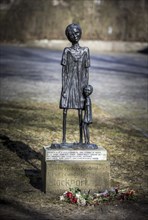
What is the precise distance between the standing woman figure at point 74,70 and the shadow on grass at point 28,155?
4.20 ft

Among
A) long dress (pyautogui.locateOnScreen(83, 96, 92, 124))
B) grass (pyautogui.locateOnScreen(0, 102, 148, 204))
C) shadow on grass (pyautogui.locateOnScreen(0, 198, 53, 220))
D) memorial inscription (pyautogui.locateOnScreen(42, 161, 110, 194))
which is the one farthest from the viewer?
grass (pyautogui.locateOnScreen(0, 102, 148, 204))

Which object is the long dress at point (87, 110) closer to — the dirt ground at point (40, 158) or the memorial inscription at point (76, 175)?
the memorial inscription at point (76, 175)

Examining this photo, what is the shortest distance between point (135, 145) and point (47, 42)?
3197cm

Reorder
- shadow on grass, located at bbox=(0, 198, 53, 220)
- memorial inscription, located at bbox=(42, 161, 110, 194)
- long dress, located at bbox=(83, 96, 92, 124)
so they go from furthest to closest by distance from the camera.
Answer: long dress, located at bbox=(83, 96, 92, 124) → memorial inscription, located at bbox=(42, 161, 110, 194) → shadow on grass, located at bbox=(0, 198, 53, 220)

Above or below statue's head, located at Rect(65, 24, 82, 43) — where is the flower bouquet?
below

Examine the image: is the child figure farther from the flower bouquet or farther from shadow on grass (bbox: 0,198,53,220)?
shadow on grass (bbox: 0,198,53,220)

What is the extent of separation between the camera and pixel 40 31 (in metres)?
44.8

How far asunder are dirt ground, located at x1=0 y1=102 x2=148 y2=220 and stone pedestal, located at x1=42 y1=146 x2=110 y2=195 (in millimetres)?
254

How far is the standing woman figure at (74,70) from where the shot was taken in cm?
773

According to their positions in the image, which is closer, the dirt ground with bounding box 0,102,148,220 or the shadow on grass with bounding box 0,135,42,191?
the dirt ground with bounding box 0,102,148,220

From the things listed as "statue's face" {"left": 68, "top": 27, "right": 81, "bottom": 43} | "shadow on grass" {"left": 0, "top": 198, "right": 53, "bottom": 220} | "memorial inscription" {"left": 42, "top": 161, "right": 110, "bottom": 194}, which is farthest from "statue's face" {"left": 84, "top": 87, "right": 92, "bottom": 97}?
"shadow on grass" {"left": 0, "top": 198, "right": 53, "bottom": 220}

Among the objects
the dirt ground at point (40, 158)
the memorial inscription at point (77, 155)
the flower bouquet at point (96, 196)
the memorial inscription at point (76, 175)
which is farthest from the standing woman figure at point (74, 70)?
the dirt ground at point (40, 158)

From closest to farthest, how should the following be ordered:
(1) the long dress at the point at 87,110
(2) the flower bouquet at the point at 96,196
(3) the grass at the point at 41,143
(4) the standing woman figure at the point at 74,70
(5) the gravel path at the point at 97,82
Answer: (2) the flower bouquet at the point at 96,196, (4) the standing woman figure at the point at 74,70, (1) the long dress at the point at 87,110, (3) the grass at the point at 41,143, (5) the gravel path at the point at 97,82

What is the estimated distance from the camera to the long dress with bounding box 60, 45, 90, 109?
7742 mm
